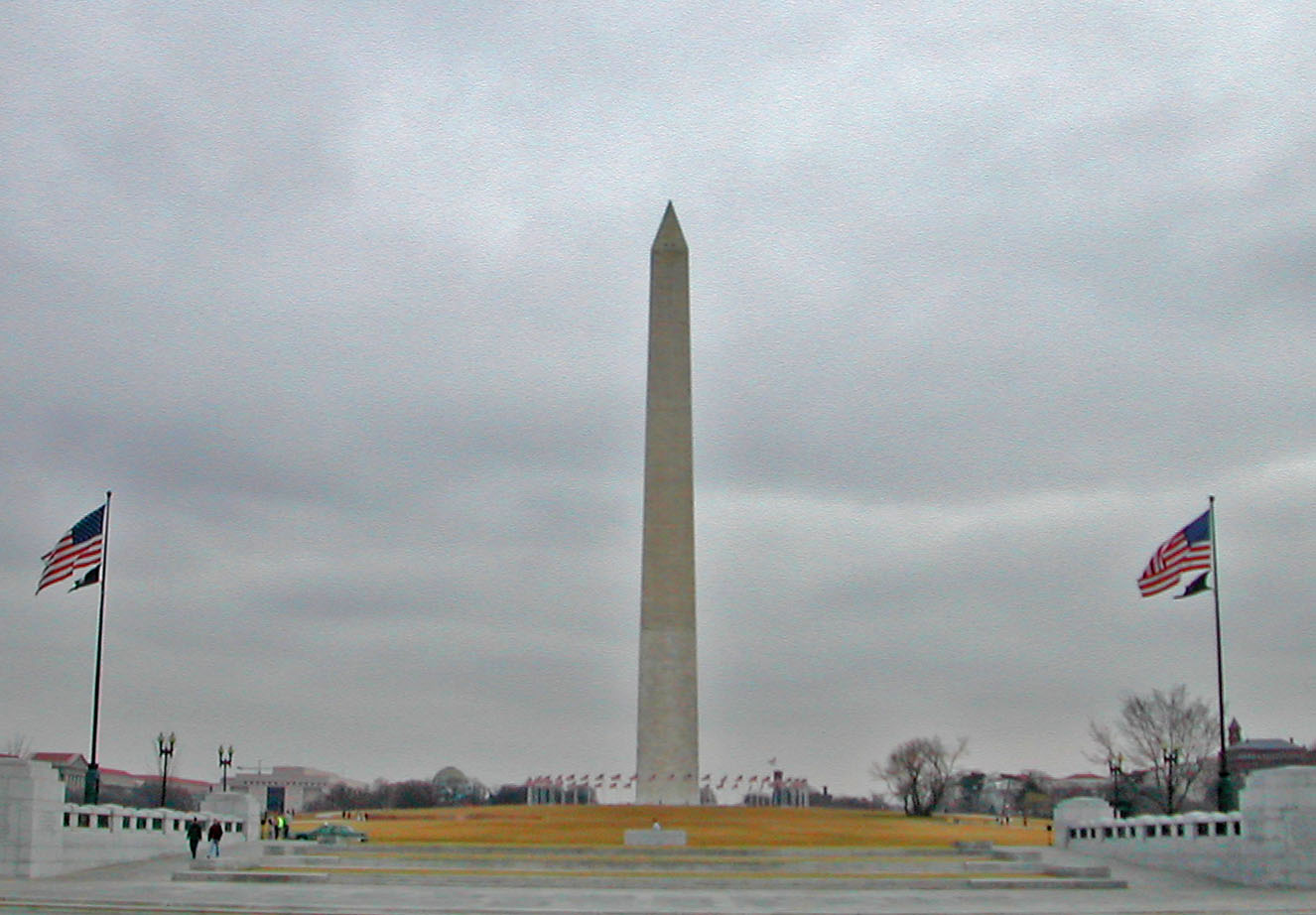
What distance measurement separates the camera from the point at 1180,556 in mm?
35875

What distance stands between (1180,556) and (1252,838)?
24.5 feet

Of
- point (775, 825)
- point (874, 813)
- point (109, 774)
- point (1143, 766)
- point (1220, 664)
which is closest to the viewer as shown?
point (1220, 664)

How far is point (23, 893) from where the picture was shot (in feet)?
87.1

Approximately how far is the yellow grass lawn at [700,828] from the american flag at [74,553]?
10.4 meters

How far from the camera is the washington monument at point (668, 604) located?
2181 inches

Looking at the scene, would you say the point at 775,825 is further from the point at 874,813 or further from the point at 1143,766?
the point at 1143,766

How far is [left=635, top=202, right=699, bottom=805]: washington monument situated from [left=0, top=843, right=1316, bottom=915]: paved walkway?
24.2m

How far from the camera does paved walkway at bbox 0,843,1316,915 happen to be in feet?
82.7

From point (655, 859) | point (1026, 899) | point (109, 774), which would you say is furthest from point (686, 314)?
point (109, 774)

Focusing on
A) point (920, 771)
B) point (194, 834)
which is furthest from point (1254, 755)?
point (194, 834)

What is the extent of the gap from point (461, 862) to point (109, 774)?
134 metres

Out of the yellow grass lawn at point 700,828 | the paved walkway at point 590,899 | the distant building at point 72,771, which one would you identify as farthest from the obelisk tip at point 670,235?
the distant building at point 72,771

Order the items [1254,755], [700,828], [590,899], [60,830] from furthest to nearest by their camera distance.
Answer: [1254,755] < [700,828] < [60,830] < [590,899]

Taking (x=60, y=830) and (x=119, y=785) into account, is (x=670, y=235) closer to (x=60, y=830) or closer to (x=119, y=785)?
(x=60, y=830)
